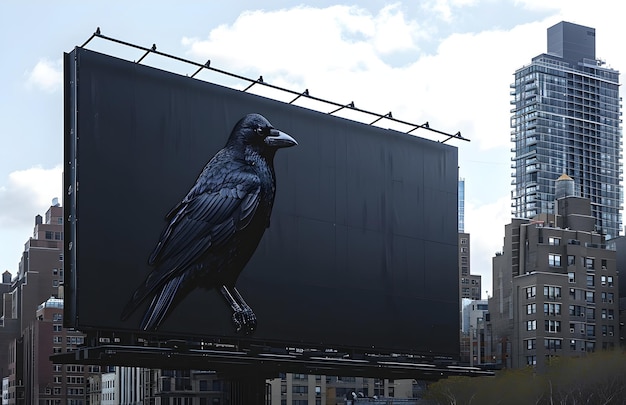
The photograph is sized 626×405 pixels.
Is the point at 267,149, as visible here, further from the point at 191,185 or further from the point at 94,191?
the point at 94,191

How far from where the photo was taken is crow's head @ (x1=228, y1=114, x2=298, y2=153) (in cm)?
3597

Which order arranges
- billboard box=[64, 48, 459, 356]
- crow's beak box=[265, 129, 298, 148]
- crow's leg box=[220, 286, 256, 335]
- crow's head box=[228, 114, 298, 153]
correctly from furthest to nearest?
crow's beak box=[265, 129, 298, 148] < crow's head box=[228, 114, 298, 153] < crow's leg box=[220, 286, 256, 335] < billboard box=[64, 48, 459, 356]

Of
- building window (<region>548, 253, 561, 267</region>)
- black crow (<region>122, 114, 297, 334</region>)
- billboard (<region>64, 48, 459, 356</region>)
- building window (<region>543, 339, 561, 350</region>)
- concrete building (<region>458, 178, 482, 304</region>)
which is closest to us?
billboard (<region>64, 48, 459, 356</region>)

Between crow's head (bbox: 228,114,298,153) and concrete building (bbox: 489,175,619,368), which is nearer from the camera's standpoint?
crow's head (bbox: 228,114,298,153)

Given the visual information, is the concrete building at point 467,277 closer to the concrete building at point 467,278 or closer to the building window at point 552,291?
the concrete building at point 467,278

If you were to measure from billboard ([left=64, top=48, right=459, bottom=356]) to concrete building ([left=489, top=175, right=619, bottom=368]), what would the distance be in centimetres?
5391

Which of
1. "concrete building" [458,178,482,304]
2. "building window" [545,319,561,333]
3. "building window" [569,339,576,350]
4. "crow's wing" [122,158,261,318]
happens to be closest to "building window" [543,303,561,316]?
"building window" [545,319,561,333]

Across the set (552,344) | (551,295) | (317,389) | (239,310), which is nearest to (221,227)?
(239,310)

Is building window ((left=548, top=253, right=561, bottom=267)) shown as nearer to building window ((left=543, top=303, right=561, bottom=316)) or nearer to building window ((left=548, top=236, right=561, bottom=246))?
building window ((left=548, top=236, right=561, bottom=246))

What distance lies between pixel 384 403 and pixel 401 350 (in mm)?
45139

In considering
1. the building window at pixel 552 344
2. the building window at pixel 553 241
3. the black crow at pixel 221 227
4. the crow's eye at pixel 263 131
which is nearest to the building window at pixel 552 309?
the building window at pixel 552 344

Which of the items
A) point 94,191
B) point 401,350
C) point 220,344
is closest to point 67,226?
point 94,191

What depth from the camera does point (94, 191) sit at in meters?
32.0

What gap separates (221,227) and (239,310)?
252 centimetres
